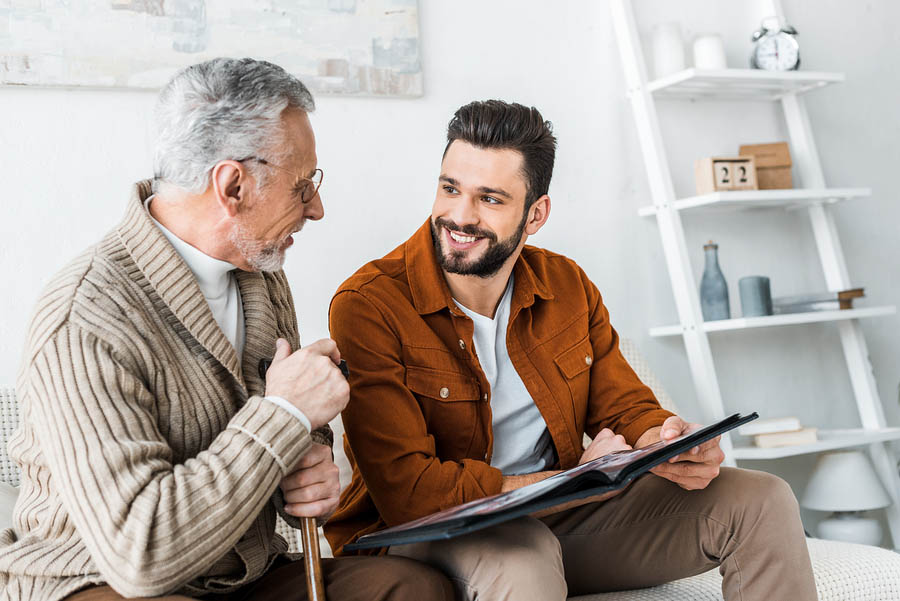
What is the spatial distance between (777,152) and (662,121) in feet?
1.22

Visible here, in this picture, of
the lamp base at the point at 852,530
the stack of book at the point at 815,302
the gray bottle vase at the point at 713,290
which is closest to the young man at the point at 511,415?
the gray bottle vase at the point at 713,290

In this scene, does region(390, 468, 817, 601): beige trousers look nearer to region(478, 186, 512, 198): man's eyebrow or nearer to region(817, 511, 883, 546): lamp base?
region(478, 186, 512, 198): man's eyebrow

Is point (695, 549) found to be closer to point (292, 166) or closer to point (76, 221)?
point (292, 166)

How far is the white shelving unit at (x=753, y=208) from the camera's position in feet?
8.87

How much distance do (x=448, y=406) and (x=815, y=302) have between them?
162 cm

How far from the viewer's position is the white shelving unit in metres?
2.71

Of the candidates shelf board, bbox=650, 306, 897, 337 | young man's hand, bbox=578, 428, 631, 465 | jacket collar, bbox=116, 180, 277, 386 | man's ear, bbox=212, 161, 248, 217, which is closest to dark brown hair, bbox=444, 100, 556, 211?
young man's hand, bbox=578, 428, 631, 465

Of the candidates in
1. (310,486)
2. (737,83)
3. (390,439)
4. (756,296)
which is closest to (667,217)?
(756,296)

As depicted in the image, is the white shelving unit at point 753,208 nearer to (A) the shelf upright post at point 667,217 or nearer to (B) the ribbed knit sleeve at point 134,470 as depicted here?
(A) the shelf upright post at point 667,217

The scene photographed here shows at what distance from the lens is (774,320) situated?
2730 millimetres

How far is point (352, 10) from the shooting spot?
7.93 ft

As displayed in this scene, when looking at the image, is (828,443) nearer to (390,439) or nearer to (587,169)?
(587,169)

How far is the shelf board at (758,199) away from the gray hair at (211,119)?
1.64 metres

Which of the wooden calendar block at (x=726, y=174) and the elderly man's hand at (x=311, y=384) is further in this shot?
the wooden calendar block at (x=726, y=174)
